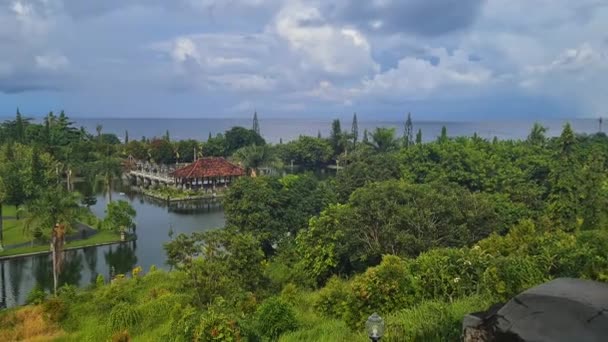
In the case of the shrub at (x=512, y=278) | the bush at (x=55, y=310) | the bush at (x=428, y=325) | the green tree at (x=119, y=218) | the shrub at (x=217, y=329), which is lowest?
the green tree at (x=119, y=218)

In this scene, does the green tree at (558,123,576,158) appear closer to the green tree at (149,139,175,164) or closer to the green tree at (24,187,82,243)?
the green tree at (24,187,82,243)

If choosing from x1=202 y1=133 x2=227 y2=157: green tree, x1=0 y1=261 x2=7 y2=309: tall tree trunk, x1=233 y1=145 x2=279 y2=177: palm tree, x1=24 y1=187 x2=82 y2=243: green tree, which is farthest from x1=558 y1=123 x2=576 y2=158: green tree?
x1=202 y1=133 x2=227 y2=157: green tree

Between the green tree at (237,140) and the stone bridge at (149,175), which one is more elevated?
the green tree at (237,140)

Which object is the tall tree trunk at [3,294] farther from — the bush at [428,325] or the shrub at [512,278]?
the shrub at [512,278]

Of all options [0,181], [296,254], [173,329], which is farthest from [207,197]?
[173,329]

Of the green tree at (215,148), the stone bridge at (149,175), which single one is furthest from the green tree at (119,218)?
the green tree at (215,148)

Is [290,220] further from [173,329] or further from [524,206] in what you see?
[173,329]
